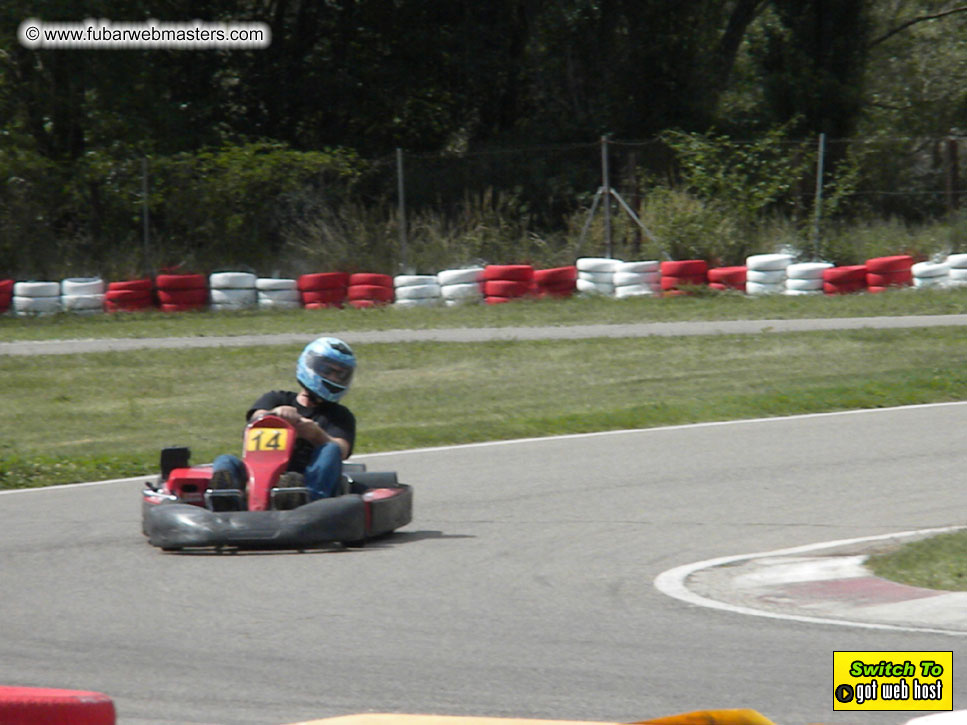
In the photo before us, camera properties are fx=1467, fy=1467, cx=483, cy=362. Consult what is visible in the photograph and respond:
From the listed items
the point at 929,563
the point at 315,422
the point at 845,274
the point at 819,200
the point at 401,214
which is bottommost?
the point at 929,563

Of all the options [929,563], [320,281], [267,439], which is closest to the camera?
[929,563]

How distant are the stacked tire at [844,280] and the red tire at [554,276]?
3.83 meters

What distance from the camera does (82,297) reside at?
23672 mm

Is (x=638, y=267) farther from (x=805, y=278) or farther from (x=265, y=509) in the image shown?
(x=265, y=509)

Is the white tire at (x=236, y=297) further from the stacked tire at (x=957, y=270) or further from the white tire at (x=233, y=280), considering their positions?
the stacked tire at (x=957, y=270)

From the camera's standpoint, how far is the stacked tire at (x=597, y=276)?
2262cm

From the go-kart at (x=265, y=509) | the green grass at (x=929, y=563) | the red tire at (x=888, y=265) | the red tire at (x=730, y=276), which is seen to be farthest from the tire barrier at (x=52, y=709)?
the red tire at (x=888, y=265)

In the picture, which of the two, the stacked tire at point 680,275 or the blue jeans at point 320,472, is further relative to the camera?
the stacked tire at point 680,275

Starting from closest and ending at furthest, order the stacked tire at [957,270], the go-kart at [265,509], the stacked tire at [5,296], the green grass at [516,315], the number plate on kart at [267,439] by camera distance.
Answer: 1. the go-kart at [265,509]
2. the number plate on kart at [267,439]
3. the green grass at [516,315]
4. the stacked tire at [957,270]
5. the stacked tire at [5,296]

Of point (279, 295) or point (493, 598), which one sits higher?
point (279, 295)

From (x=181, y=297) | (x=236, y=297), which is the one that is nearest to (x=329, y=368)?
(x=236, y=297)

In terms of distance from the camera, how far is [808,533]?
8.48m

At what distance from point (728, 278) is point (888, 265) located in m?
2.36

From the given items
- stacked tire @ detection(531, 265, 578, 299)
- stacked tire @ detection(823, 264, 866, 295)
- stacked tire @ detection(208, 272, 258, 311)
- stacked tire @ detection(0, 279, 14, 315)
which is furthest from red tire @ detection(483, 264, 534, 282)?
stacked tire @ detection(0, 279, 14, 315)
